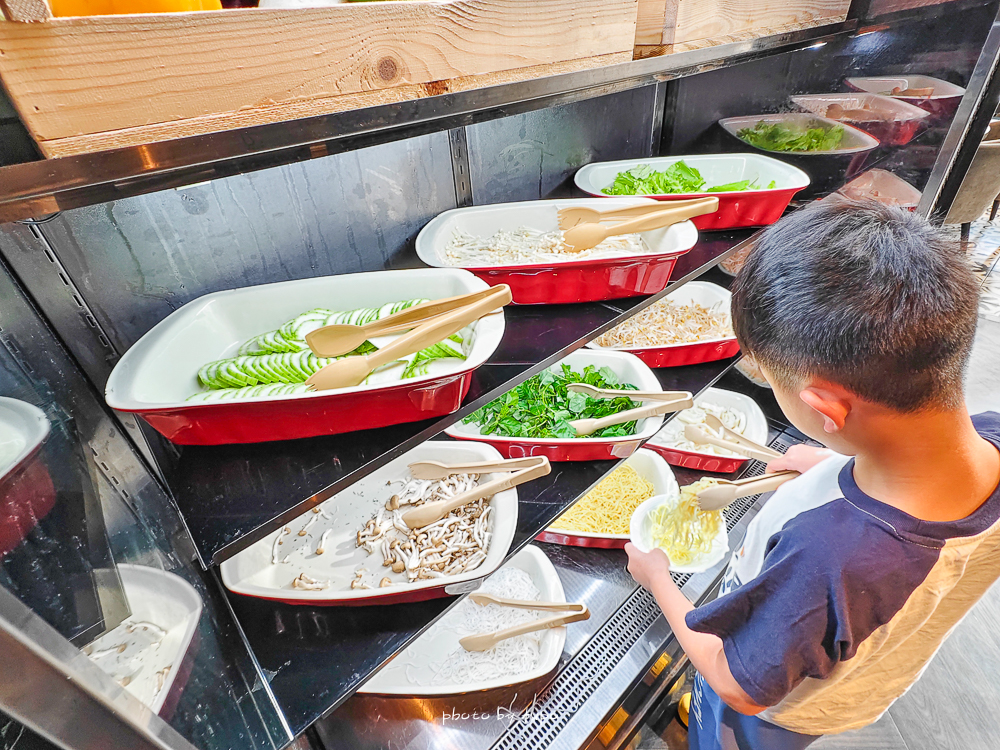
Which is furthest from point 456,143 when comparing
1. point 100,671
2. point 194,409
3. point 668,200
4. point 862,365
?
point 100,671

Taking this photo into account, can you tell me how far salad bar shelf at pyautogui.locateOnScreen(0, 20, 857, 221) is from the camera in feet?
1.59

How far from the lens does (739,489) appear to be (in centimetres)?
147

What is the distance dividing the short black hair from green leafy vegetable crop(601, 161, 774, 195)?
2.33 ft

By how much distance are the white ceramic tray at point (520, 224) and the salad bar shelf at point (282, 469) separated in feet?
1.13

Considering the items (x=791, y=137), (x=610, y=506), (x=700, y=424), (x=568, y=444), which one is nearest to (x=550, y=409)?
(x=568, y=444)

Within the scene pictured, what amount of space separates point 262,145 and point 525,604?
153 centimetres

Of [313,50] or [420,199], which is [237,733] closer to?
[313,50]

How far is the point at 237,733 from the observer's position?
0.81 m

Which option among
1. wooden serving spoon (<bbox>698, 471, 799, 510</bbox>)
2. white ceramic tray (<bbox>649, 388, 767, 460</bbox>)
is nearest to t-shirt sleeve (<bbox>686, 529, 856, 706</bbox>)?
wooden serving spoon (<bbox>698, 471, 799, 510</bbox>)

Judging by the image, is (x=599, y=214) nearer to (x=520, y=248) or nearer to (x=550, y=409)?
(x=520, y=248)

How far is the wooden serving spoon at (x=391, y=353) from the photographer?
79 centimetres

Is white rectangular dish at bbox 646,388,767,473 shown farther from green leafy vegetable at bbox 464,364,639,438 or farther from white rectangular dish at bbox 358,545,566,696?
white rectangular dish at bbox 358,545,566,696

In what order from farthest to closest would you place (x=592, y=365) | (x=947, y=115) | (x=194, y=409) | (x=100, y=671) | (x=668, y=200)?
1. (x=947, y=115)
2. (x=592, y=365)
3. (x=668, y=200)
4. (x=194, y=409)
5. (x=100, y=671)

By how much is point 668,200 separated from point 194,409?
4.43ft
